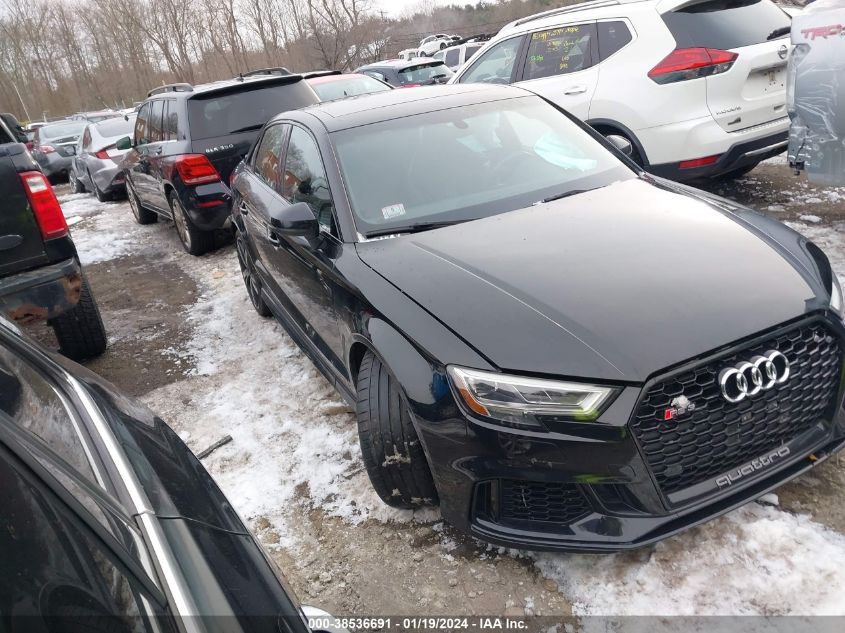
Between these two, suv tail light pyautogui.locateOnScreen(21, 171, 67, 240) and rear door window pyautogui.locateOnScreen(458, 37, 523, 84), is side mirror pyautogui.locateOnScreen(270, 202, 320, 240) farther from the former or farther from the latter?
rear door window pyautogui.locateOnScreen(458, 37, 523, 84)

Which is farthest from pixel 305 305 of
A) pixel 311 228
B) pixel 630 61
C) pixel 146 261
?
pixel 146 261

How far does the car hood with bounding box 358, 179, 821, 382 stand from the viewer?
196cm

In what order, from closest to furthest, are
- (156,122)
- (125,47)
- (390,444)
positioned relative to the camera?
(390,444), (156,122), (125,47)

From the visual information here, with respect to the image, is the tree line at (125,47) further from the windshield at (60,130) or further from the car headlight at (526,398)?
the car headlight at (526,398)

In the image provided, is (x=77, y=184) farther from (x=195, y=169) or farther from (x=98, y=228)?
(x=195, y=169)

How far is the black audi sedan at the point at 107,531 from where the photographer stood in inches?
37.4

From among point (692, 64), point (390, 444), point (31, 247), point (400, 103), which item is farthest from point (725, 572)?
point (692, 64)

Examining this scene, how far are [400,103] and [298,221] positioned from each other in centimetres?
Answer: 106

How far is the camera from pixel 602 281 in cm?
223

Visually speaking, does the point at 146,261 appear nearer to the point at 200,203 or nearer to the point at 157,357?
the point at 200,203

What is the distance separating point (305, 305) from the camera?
3.40 m

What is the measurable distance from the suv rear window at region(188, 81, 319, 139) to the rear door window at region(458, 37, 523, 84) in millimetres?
1854

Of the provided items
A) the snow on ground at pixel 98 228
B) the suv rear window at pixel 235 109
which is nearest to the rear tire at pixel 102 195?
the snow on ground at pixel 98 228

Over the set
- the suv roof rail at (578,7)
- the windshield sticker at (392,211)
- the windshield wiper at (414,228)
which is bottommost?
the windshield wiper at (414,228)
